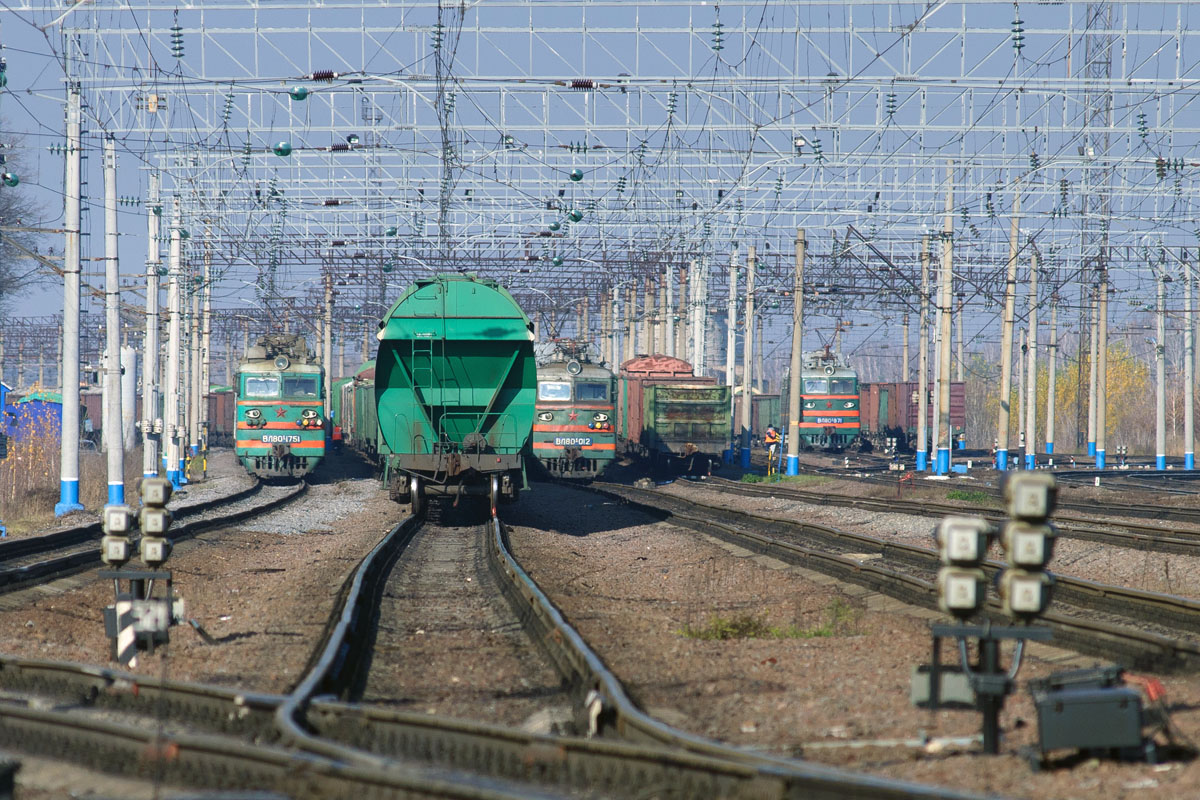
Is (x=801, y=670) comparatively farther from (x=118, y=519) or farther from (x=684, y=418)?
(x=684, y=418)

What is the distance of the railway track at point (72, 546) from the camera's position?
14.4 metres

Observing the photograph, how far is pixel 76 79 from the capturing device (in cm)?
2334

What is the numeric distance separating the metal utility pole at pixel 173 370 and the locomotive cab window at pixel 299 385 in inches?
112

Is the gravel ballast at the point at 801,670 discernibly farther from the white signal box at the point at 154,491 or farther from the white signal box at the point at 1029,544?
the white signal box at the point at 154,491

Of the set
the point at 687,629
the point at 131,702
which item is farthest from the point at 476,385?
the point at 131,702

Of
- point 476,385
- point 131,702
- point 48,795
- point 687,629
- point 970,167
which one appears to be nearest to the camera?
point 48,795

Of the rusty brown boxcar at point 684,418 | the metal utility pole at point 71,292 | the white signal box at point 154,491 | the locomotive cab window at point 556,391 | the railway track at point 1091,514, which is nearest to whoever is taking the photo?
the white signal box at point 154,491

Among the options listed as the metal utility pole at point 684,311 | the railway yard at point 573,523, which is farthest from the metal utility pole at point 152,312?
the metal utility pole at point 684,311

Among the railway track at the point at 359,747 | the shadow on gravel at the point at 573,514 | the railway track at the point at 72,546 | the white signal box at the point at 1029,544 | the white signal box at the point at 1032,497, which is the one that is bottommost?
the shadow on gravel at the point at 573,514

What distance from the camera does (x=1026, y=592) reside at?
6562mm

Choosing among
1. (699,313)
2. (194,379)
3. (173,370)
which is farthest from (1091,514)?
(194,379)

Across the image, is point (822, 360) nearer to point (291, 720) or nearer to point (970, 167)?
point (970, 167)

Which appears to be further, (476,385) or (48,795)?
(476,385)

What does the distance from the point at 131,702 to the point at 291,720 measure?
163cm
